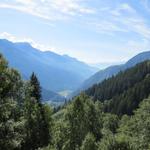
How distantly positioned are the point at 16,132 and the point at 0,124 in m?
1.77

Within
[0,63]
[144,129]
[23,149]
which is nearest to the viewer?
[0,63]

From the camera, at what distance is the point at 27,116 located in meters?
54.8

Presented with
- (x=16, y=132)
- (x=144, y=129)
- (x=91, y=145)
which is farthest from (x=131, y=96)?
(x=16, y=132)

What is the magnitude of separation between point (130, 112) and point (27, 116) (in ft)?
451

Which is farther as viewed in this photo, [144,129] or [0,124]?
[144,129]

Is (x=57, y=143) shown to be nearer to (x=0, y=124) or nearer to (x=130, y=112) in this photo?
(x=0, y=124)

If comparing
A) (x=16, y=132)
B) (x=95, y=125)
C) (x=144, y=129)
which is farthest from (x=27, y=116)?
(x=16, y=132)

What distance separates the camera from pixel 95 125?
70688 mm

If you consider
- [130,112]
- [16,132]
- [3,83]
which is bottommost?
[130,112]

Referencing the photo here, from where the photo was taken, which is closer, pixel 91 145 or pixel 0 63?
pixel 0 63

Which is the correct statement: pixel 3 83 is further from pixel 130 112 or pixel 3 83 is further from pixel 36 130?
pixel 130 112

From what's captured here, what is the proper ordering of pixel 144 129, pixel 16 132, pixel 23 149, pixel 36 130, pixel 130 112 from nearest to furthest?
pixel 16 132, pixel 23 149, pixel 36 130, pixel 144 129, pixel 130 112

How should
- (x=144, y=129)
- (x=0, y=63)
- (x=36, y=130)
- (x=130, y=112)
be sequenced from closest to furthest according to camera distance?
(x=0, y=63), (x=36, y=130), (x=144, y=129), (x=130, y=112)

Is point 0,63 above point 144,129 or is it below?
above
